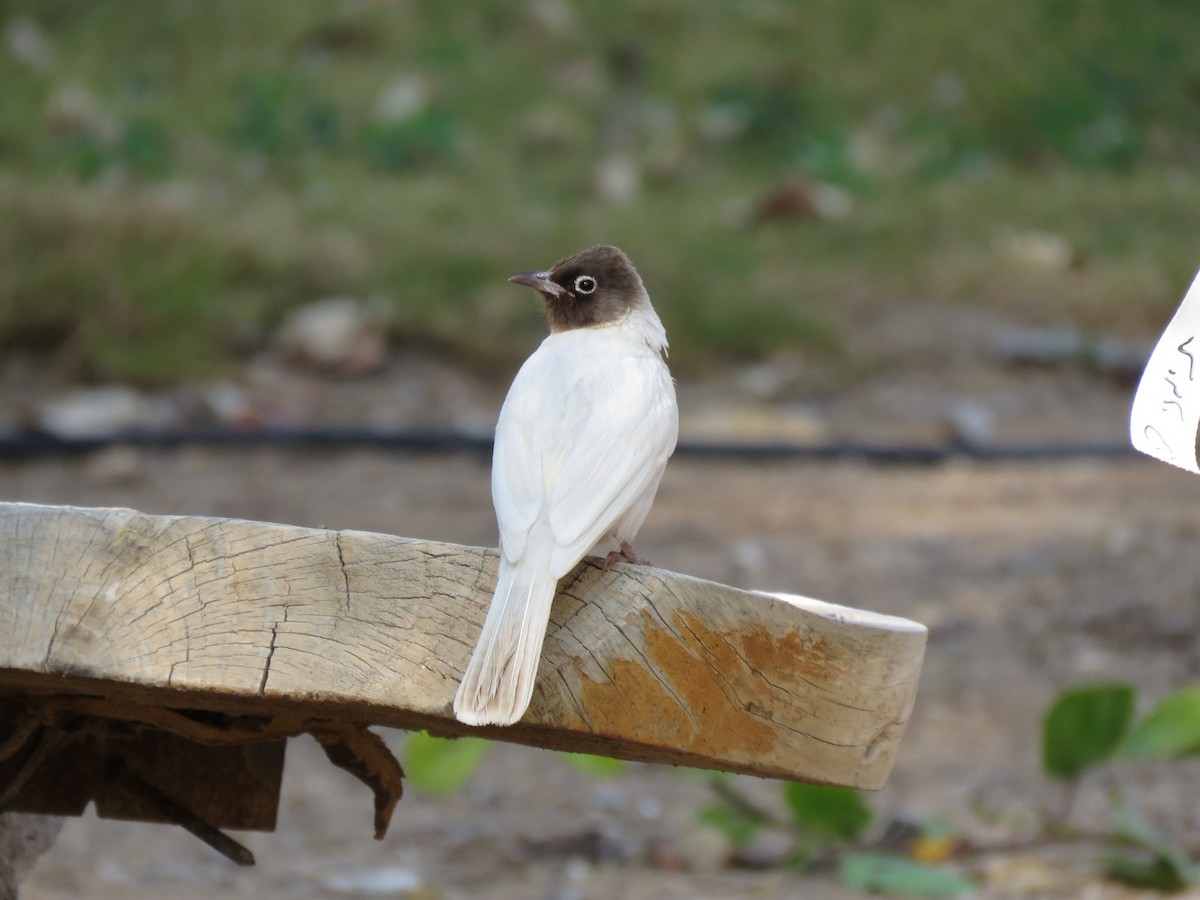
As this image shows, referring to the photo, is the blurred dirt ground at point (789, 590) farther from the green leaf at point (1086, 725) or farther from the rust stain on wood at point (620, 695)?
the rust stain on wood at point (620, 695)

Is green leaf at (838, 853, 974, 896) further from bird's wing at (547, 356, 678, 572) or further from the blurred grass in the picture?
the blurred grass

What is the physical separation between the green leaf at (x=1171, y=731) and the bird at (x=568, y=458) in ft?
4.00

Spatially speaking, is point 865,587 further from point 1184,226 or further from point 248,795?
point 1184,226

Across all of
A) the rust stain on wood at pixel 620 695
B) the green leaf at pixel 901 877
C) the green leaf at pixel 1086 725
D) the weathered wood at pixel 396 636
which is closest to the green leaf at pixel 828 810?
the green leaf at pixel 901 877

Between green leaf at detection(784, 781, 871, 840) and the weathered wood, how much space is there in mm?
1518

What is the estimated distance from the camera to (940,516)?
5.43 m

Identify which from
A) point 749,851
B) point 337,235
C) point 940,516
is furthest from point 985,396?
point 749,851

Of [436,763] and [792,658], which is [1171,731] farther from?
[792,658]

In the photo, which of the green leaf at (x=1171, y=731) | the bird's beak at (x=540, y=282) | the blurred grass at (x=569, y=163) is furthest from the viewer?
the blurred grass at (x=569, y=163)

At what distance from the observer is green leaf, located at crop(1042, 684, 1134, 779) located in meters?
3.04

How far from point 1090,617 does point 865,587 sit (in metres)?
0.64

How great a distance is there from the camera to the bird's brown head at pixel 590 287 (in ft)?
8.66

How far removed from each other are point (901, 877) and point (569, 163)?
25.3 feet

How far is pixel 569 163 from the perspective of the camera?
1026 centimetres
